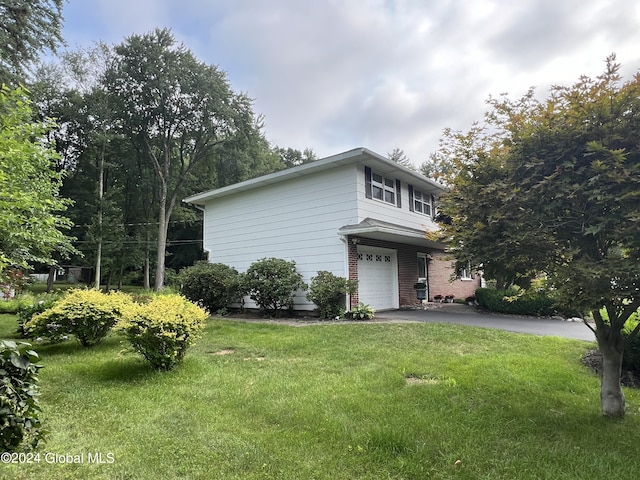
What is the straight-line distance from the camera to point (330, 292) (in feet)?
34.2

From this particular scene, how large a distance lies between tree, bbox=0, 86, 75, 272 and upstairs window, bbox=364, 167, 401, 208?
26.7 feet

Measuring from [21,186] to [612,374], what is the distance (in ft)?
28.2

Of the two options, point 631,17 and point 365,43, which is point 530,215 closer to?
point 631,17

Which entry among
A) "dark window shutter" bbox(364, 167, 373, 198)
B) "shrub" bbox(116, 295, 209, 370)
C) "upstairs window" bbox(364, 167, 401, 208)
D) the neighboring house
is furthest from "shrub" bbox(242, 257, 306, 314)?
"shrub" bbox(116, 295, 209, 370)

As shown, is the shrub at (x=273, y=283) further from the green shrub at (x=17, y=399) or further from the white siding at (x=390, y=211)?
the green shrub at (x=17, y=399)

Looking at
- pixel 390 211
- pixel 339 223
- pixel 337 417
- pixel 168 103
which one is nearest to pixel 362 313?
pixel 339 223

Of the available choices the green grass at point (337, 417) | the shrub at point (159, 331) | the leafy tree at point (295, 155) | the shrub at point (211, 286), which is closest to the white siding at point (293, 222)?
the shrub at point (211, 286)

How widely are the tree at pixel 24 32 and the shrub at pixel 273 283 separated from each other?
775 cm

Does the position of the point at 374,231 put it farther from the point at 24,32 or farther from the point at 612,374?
the point at 24,32

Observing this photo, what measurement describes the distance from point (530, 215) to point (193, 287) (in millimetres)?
11388

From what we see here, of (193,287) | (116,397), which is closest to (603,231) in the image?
(116,397)

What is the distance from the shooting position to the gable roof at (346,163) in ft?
35.8

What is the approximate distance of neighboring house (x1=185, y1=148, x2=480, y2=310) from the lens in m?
11.2

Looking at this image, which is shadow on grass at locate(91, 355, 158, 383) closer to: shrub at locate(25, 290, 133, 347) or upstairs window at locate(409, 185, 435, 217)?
shrub at locate(25, 290, 133, 347)
